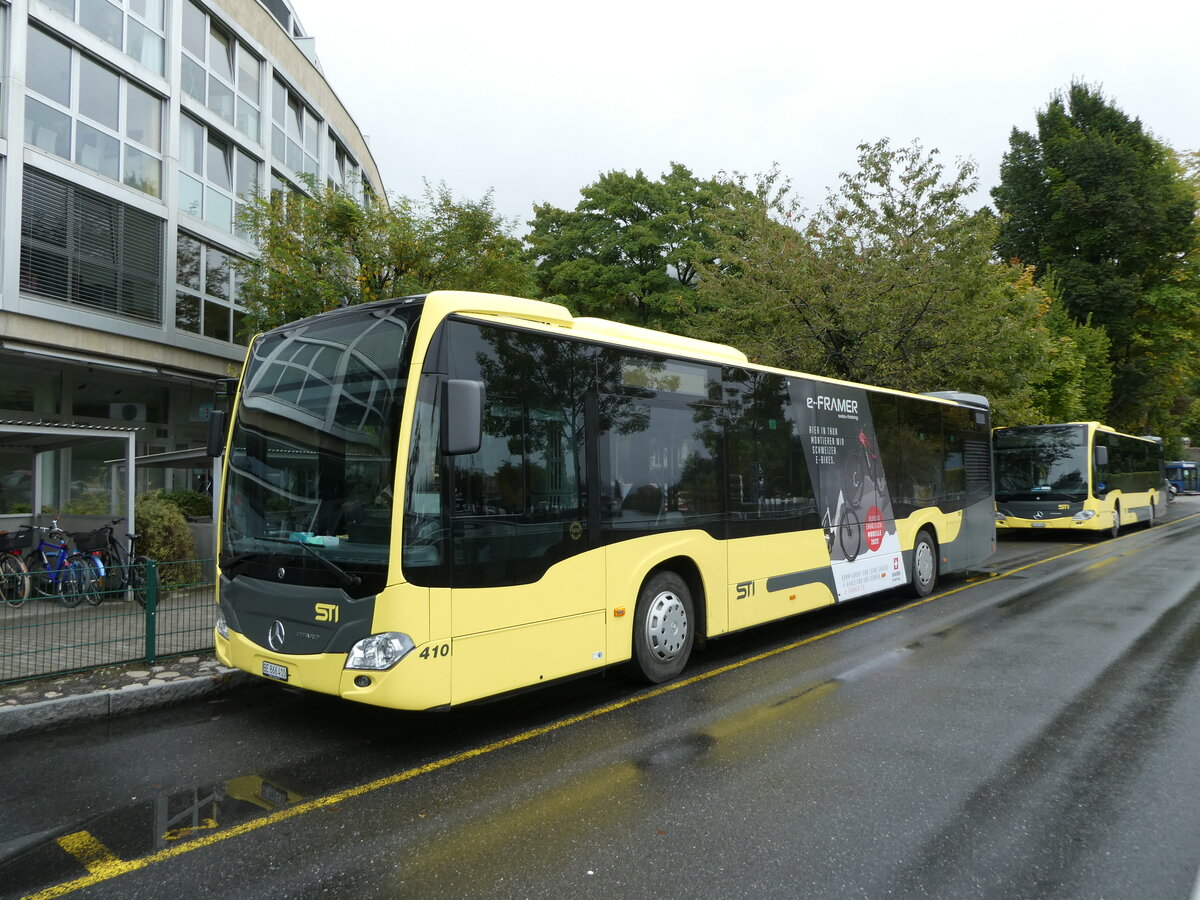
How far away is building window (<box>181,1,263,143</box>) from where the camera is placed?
16781 mm

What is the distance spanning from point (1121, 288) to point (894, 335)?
888 inches

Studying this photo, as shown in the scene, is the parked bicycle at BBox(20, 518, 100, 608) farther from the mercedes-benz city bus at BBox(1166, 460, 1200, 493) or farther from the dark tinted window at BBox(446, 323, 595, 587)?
the mercedes-benz city bus at BBox(1166, 460, 1200, 493)

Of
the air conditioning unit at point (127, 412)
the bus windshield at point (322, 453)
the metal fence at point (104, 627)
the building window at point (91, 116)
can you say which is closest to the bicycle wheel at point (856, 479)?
the bus windshield at point (322, 453)

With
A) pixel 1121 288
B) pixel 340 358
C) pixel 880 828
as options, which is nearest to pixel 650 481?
pixel 340 358

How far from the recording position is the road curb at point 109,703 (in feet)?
18.2

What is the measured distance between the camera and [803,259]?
16.8 m

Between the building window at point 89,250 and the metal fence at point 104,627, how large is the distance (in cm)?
834

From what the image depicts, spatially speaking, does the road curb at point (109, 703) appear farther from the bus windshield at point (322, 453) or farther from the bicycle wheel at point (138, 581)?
the bus windshield at point (322, 453)

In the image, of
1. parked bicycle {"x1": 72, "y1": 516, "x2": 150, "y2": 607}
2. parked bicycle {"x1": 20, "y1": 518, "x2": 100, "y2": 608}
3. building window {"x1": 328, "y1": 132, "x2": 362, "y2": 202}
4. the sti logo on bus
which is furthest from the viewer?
building window {"x1": 328, "y1": 132, "x2": 362, "y2": 202}

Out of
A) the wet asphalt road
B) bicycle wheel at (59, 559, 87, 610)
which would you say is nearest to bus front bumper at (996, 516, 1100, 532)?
the wet asphalt road

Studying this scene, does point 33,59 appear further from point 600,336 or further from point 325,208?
point 600,336

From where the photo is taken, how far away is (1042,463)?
773 inches

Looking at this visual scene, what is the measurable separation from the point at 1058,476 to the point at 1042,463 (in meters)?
0.49

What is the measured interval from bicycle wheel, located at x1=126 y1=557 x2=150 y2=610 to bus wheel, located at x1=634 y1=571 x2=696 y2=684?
179 inches
